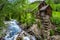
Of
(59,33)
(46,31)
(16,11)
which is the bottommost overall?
(59,33)

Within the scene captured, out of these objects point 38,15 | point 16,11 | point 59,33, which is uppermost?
point 16,11

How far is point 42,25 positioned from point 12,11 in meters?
3.39

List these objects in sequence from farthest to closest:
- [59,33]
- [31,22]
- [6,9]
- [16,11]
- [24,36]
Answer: [59,33] < [31,22] < [24,36] < [16,11] < [6,9]

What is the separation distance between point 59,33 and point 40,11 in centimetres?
162

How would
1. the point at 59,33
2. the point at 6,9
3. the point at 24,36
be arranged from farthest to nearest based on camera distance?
the point at 59,33 → the point at 24,36 → the point at 6,9

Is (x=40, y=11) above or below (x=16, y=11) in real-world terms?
below

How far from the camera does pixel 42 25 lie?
736 centimetres

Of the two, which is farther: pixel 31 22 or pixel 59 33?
pixel 59 33

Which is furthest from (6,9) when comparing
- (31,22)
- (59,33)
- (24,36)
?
(59,33)

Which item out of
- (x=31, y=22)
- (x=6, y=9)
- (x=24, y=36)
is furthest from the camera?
(x=31, y=22)

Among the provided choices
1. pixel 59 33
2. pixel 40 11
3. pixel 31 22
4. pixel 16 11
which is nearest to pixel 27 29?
pixel 31 22

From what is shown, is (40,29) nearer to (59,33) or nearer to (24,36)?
(24,36)

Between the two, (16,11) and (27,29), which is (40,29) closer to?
(27,29)

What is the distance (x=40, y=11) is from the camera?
24.7ft
